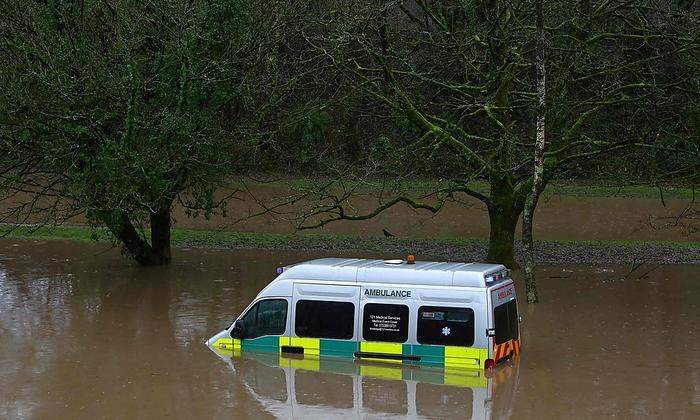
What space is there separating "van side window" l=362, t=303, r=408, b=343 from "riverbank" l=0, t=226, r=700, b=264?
1274cm

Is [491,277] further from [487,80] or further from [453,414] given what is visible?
[487,80]

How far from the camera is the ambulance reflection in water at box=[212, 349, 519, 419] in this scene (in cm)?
1258

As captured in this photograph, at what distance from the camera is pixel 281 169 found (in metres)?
40.6

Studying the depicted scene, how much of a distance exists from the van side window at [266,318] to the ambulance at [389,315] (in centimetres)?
2

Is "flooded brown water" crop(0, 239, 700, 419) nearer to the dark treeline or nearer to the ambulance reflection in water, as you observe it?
the ambulance reflection in water

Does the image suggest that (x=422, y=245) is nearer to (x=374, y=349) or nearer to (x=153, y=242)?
(x=153, y=242)

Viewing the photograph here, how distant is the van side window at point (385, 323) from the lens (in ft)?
46.7

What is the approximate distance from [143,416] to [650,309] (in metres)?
11.8

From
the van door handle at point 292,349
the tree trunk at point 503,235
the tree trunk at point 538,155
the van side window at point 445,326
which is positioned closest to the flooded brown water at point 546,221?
the tree trunk at point 503,235

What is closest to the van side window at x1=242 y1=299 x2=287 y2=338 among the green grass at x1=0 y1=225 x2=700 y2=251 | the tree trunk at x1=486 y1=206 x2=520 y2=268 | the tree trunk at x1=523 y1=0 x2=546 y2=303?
the tree trunk at x1=523 y1=0 x2=546 y2=303

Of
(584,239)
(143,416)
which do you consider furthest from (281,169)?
(143,416)

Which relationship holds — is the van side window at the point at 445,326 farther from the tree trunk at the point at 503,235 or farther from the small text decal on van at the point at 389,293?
the tree trunk at the point at 503,235

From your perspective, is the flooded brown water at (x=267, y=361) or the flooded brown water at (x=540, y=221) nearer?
the flooded brown water at (x=267, y=361)

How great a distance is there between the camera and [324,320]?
1461 cm
